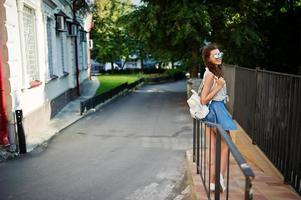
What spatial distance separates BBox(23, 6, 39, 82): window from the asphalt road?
2.16 metres

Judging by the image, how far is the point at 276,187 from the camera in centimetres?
478

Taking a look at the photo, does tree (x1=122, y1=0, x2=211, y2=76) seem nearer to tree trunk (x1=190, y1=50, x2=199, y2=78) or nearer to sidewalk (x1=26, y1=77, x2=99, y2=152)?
tree trunk (x1=190, y1=50, x2=199, y2=78)

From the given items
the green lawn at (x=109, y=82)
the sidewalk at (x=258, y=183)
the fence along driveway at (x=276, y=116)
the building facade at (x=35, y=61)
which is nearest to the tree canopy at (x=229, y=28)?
the building facade at (x=35, y=61)

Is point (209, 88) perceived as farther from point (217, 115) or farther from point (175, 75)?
point (175, 75)

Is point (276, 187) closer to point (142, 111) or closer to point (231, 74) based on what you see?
point (231, 74)

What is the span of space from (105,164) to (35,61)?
6.04 meters

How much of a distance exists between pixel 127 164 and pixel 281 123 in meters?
3.50

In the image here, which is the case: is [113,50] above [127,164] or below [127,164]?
above

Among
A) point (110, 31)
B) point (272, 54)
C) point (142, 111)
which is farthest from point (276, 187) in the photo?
point (110, 31)

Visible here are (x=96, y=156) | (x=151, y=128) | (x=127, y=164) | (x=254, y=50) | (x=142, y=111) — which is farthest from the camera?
(x=254, y=50)

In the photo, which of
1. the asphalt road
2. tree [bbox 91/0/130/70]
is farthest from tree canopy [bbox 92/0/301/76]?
tree [bbox 91/0/130/70]

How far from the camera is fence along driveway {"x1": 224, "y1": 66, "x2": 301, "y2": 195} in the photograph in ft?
14.6

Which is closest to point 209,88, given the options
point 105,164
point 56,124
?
point 105,164

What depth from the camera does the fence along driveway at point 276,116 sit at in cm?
446
